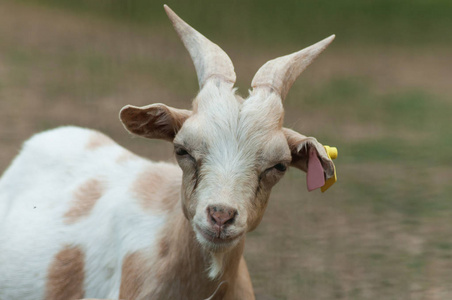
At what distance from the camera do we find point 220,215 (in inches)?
143

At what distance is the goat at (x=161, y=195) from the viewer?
386 cm

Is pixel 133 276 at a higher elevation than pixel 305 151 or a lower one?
lower

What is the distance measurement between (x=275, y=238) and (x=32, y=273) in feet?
9.82

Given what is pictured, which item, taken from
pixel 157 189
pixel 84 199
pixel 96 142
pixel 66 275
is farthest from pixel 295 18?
pixel 66 275

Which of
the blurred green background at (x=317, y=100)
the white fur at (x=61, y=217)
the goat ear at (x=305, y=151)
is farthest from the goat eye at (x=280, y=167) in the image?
the blurred green background at (x=317, y=100)

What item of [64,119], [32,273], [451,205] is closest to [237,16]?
[64,119]

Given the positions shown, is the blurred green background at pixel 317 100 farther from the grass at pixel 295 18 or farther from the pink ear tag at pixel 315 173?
the pink ear tag at pixel 315 173

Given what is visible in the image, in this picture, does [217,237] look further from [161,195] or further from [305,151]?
[161,195]

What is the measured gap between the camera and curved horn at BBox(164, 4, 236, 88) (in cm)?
418

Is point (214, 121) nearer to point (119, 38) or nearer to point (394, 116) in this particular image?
point (394, 116)

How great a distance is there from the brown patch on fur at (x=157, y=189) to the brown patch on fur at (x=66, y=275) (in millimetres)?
574

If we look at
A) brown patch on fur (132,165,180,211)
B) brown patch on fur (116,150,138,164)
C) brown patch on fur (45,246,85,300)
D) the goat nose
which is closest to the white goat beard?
the goat nose

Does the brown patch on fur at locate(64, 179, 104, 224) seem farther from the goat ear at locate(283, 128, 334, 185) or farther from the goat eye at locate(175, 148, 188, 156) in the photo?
the goat ear at locate(283, 128, 334, 185)

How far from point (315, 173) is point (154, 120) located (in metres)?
0.95
